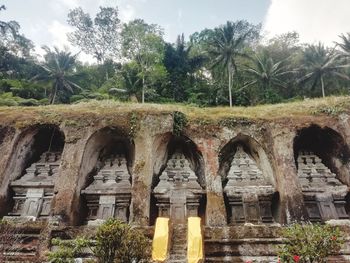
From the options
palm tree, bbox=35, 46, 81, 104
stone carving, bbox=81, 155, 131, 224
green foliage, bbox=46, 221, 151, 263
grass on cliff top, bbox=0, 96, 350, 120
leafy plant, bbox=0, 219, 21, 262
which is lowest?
green foliage, bbox=46, 221, 151, 263

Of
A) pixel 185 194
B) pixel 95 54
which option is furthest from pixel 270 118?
pixel 95 54

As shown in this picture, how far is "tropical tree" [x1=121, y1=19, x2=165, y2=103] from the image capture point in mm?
30837

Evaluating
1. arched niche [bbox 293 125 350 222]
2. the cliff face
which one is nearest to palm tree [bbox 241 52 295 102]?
the cliff face

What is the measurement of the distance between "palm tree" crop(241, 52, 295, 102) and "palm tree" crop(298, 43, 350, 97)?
1650 millimetres

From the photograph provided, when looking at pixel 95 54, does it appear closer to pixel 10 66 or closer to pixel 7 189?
pixel 10 66

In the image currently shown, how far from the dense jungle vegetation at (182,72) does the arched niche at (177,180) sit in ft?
48.0

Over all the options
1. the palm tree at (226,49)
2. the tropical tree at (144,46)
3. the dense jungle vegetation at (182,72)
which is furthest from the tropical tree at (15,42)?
the palm tree at (226,49)

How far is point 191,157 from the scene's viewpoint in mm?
14641

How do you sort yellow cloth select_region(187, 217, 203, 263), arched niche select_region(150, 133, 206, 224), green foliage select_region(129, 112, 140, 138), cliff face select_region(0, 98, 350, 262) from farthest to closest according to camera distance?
green foliage select_region(129, 112, 140, 138) < arched niche select_region(150, 133, 206, 224) < cliff face select_region(0, 98, 350, 262) < yellow cloth select_region(187, 217, 203, 263)

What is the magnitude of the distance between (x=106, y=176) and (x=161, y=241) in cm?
552

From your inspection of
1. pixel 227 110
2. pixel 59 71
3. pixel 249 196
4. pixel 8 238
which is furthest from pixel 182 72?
pixel 8 238

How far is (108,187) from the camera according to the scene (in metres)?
13.5

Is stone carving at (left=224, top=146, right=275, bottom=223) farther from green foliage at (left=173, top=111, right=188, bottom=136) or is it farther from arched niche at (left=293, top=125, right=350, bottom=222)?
green foliage at (left=173, top=111, right=188, bottom=136)

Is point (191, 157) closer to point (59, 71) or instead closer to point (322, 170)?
point (322, 170)
